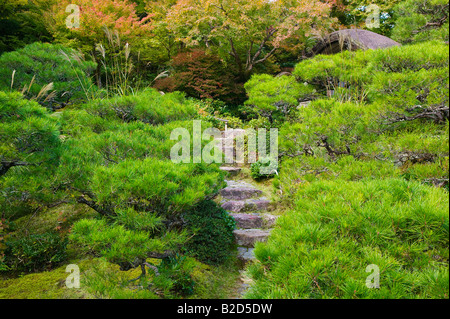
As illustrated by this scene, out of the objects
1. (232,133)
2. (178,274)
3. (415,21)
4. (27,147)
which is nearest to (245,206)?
(178,274)

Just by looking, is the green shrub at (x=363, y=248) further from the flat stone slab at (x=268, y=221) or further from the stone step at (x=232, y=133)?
the stone step at (x=232, y=133)

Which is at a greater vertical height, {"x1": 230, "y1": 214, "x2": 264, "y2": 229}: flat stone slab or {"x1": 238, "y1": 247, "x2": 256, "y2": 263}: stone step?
{"x1": 230, "y1": 214, "x2": 264, "y2": 229}: flat stone slab

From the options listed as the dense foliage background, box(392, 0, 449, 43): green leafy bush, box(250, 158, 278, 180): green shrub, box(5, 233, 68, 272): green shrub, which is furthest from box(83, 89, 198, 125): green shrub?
box(392, 0, 449, 43): green leafy bush

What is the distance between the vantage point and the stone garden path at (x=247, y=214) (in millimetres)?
3387

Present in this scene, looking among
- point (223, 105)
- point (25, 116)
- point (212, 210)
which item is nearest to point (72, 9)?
point (223, 105)

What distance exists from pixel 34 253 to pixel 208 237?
1795mm

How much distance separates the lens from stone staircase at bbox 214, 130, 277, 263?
339cm

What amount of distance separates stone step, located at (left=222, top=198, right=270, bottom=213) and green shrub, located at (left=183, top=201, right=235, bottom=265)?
105 centimetres

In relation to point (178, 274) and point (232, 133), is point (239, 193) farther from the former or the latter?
point (232, 133)

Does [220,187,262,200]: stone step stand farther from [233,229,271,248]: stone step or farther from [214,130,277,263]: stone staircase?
Answer: [233,229,271,248]: stone step

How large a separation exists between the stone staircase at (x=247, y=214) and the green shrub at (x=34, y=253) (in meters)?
2.05

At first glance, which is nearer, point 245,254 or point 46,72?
point 245,254

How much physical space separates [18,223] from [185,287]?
2.78 m

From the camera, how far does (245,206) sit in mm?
4184
